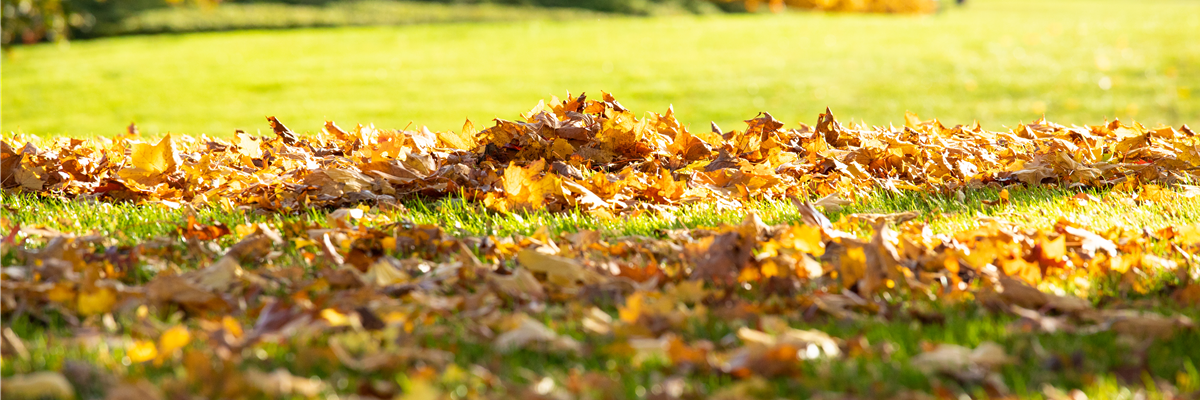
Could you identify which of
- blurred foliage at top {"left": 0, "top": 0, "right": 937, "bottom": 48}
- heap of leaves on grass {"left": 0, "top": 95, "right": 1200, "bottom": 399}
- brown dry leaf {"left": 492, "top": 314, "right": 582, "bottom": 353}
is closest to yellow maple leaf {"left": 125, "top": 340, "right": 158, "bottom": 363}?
heap of leaves on grass {"left": 0, "top": 95, "right": 1200, "bottom": 399}

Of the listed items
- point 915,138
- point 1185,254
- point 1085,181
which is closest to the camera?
point 1185,254

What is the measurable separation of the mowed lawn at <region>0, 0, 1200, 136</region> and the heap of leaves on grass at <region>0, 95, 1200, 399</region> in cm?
622

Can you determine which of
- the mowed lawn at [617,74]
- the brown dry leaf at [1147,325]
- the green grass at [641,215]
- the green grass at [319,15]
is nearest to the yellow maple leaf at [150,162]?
the green grass at [641,215]

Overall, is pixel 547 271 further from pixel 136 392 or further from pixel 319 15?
pixel 319 15

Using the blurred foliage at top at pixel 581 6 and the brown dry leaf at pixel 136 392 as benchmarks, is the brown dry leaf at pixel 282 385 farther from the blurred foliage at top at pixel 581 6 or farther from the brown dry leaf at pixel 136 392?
the blurred foliage at top at pixel 581 6

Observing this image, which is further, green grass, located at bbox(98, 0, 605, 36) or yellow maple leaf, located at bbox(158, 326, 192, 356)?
green grass, located at bbox(98, 0, 605, 36)

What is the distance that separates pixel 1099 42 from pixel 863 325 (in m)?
17.8

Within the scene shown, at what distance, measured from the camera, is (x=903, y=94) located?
13.0 metres

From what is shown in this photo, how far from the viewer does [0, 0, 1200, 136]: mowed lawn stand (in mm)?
11750

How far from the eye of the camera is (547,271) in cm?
261

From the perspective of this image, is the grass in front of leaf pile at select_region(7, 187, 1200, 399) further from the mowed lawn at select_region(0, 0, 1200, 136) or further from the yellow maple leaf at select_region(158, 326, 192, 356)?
the mowed lawn at select_region(0, 0, 1200, 136)

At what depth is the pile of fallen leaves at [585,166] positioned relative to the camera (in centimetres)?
381

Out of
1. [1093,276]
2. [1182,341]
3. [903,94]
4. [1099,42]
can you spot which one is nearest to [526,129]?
[1093,276]

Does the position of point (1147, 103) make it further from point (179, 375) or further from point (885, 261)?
point (179, 375)
